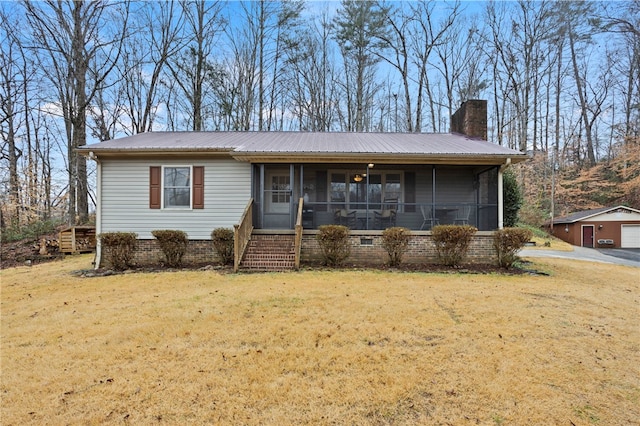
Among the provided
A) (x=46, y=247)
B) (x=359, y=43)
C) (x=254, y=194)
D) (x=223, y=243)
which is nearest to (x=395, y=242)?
(x=254, y=194)

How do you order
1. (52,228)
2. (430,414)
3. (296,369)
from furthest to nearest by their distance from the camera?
(52,228), (296,369), (430,414)

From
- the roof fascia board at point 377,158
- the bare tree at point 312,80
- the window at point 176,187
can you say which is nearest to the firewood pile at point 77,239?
the window at point 176,187

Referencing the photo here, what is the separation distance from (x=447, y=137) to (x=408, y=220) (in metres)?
4.07

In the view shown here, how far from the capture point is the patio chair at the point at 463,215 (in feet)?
31.5

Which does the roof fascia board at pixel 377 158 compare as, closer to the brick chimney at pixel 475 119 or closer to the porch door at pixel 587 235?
the brick chimney at pixel 475 119

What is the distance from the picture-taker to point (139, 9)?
16.9 metres

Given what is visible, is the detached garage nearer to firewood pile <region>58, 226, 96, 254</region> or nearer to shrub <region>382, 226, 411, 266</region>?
shrub <region>382, 226, 411, 266</region>

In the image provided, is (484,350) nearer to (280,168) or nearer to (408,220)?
(408,220)

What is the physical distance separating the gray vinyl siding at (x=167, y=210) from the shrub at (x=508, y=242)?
24.3 feet

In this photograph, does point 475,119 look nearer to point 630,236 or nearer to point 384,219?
point 384,219

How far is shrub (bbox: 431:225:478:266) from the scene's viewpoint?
830 cm

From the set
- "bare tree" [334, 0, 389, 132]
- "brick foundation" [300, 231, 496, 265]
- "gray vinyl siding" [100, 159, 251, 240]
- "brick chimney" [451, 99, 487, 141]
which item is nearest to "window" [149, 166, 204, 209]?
"gray vinyl siding" [100, 159, 251, 240]

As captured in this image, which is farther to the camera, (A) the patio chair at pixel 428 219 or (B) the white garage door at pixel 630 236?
(B) the white garage door at pixel 630 236

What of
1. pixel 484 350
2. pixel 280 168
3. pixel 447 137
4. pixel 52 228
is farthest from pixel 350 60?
pixel 484 350
